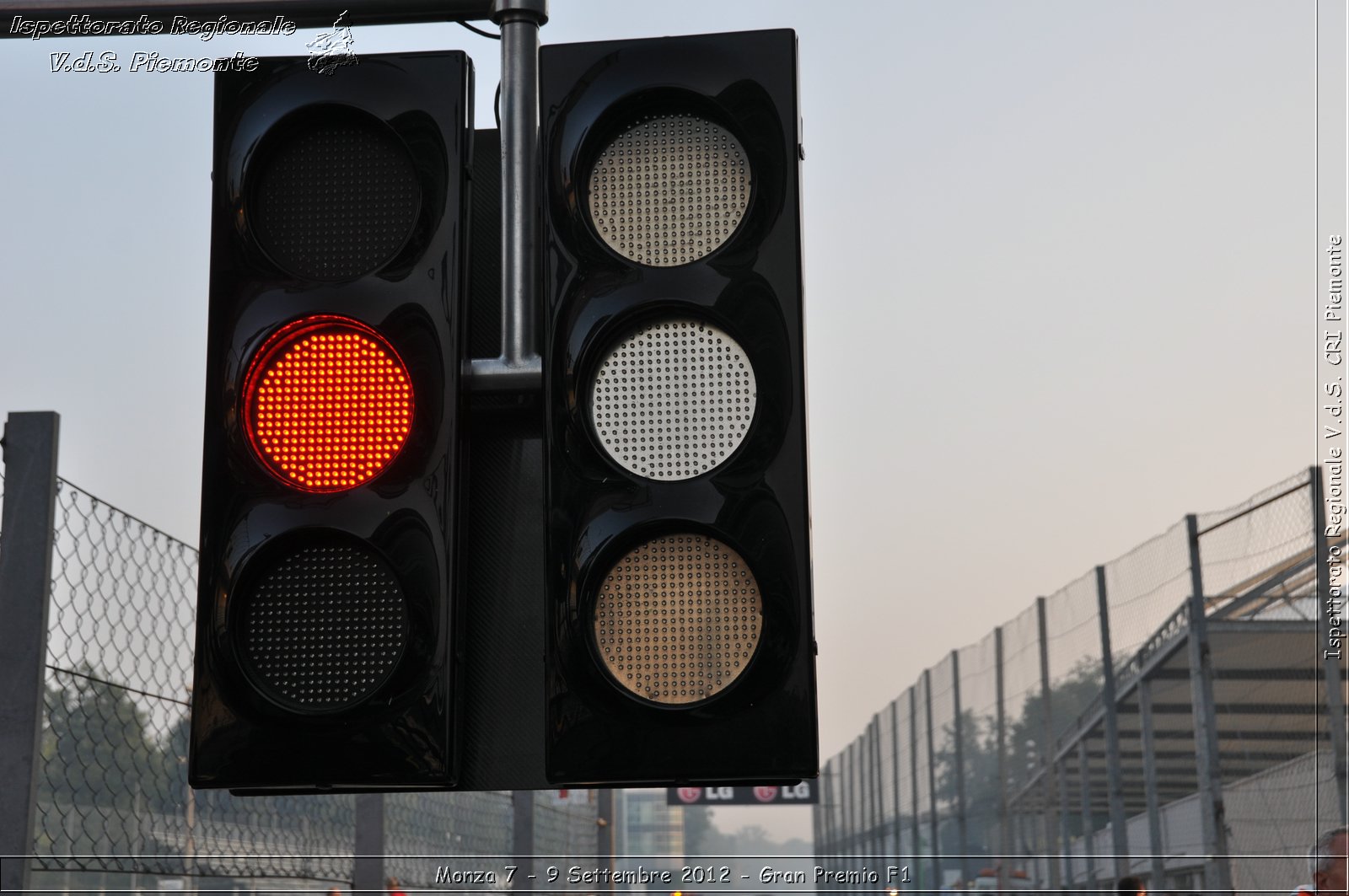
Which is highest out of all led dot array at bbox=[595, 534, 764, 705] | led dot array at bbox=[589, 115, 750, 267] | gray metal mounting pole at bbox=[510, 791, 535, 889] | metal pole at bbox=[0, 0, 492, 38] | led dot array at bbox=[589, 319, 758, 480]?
metal pole at bbox=[0, 0, 492, 38]

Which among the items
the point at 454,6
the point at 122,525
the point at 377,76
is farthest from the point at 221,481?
the point at 122,525

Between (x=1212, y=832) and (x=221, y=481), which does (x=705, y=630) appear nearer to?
(x=221, y=481)

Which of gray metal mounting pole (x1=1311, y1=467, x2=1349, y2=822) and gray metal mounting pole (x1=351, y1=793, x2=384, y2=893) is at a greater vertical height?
gray metal mounting pole (x1=1311, y1=467, x2=1349, y2=822)

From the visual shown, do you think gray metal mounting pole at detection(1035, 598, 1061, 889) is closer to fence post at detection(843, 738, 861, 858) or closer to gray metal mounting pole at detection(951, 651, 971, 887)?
gray metal mounting pole at detection(951, 651, 971, 887)

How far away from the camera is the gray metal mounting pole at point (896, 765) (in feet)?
45.5

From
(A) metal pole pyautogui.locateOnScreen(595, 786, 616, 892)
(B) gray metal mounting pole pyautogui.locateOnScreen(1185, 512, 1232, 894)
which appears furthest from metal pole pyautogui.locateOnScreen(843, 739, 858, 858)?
(B) gray metal mounting pole pyautogui.locateOnScreen(1185, 512, 1232, 894)

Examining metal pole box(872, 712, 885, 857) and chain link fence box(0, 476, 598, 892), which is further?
metal pole box(872, 712, 885, 857)

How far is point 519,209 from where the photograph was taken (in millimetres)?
1391

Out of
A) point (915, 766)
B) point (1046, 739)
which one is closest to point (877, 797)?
point (915, 766)

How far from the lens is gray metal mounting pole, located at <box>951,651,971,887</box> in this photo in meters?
10.7

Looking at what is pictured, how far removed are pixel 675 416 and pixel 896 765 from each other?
13644 mm

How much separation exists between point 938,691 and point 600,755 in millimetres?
11150

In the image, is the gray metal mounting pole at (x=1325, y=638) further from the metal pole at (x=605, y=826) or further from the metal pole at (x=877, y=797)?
the metal pole at (x=877, y=797)

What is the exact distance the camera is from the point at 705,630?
1187mm
